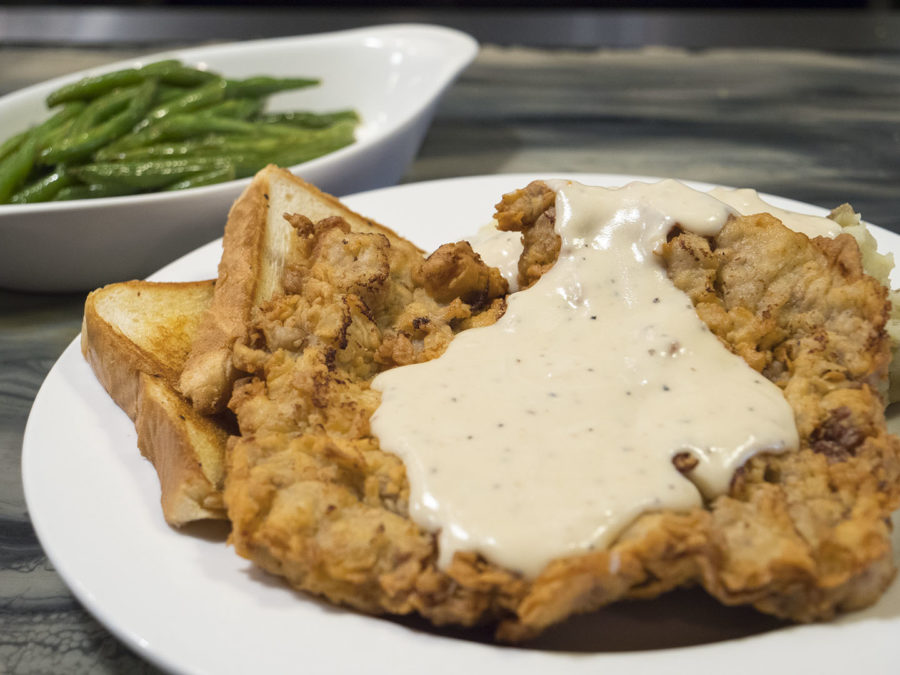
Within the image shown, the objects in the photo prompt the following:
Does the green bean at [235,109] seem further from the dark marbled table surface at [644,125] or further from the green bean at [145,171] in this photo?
the dark marbled table surface at [644,125]

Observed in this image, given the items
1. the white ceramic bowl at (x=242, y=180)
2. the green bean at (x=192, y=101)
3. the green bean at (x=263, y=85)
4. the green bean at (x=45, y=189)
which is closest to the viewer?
the white ceramic bowl at (x=242, y=180)

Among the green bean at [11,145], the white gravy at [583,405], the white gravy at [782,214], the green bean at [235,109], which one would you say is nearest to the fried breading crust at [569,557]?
the white gravy at [583,405]

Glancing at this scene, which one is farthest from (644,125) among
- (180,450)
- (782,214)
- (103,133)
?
(180,450)

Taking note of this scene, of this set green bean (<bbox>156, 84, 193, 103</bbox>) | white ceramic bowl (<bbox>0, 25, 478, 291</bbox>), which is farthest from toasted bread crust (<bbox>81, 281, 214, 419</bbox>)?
green bean (<bbox>156, 84, 193, 103</bbox>)

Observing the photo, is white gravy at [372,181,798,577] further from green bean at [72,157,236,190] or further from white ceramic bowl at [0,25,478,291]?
green bean at [72,157,236,190]

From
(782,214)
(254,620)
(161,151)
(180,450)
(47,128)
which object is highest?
(782,214)

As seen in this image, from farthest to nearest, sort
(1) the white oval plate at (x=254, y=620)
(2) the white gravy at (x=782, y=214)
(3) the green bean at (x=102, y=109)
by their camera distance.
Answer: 1. (3) the green bean at (x=102, y=109)
2. (2) the white gravy at (x=782, y=214)
3. (1) the white oval plate at (x=254, y=620)

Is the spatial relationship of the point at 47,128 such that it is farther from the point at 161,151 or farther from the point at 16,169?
the point at 161,151
